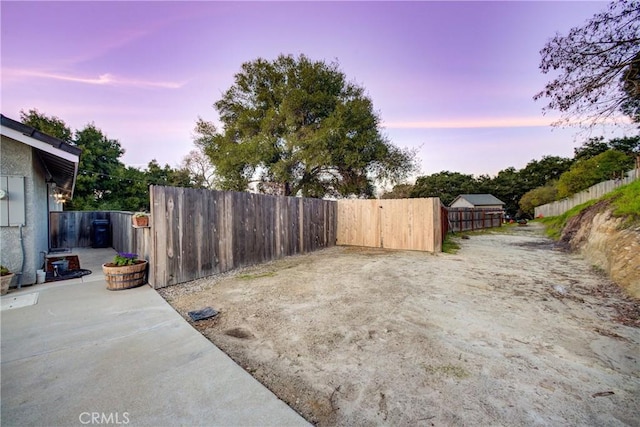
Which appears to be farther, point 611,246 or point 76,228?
point 76,228

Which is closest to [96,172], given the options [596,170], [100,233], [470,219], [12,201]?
[100,233]

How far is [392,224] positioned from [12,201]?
8.57 metres

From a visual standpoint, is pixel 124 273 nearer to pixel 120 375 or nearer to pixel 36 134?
pixel 36 134

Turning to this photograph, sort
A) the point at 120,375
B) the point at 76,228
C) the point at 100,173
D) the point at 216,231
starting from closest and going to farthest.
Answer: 1. the point at 120,375
2. the point at 216,231
3. the point at 76,228
4. the point at 100,173

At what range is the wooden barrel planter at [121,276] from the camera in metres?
3.90

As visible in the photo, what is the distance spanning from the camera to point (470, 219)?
15789 millimetres

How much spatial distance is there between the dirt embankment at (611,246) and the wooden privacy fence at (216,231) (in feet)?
21.3

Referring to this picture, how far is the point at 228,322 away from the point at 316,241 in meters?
5.60

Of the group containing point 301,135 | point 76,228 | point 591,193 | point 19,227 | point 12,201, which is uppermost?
point 301,135

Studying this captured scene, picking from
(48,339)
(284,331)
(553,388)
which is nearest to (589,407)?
(553,388)

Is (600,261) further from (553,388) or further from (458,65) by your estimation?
(458,65)

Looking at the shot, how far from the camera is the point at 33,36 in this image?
5.21 meters

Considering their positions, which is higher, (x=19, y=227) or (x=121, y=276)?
(x=19, y=227)

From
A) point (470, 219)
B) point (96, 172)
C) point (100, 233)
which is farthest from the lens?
point (96, 172)
